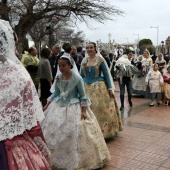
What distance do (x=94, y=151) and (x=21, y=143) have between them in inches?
70.8

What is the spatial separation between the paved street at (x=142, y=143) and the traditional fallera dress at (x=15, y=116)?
202 centimetres

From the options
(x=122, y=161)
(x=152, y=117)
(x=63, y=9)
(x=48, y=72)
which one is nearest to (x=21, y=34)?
(x=63, y=9)

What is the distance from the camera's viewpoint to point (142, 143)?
16.0ft

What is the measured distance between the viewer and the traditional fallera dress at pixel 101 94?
485 cm

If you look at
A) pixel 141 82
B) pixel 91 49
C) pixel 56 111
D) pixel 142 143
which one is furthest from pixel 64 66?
pixel 141 82

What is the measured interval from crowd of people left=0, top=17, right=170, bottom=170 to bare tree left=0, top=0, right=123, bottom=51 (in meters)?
9.71

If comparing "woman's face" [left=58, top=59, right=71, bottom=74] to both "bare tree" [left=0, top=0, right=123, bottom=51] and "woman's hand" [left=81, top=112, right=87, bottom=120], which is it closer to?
"woman's hand" [left=81, top=112, right=87, bottom=120]

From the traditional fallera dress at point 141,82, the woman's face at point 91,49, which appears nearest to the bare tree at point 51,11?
the traditional fallera dress at point 141,82

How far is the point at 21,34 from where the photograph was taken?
17.0 metres

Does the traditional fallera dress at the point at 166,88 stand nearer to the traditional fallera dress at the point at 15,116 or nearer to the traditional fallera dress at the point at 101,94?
the traditional fallera dress at the point at 101,94

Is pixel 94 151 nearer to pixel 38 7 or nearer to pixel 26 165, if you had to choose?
pixel 26 165

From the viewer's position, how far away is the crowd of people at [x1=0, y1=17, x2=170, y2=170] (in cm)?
197

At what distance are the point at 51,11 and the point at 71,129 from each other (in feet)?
49.7

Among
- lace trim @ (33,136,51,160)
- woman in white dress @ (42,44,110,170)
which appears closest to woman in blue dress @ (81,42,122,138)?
woman in white dress @ (42,44,110,170)
